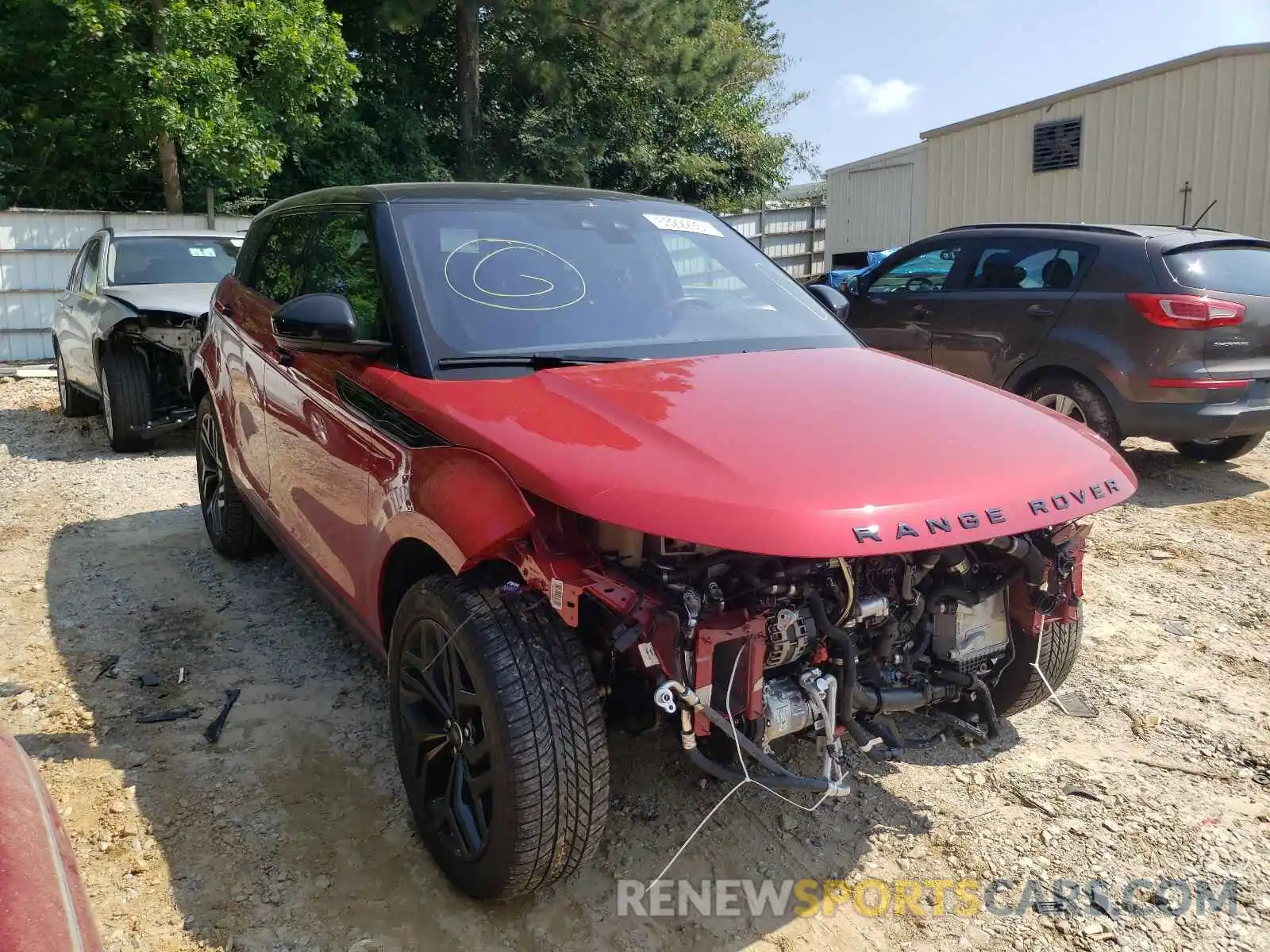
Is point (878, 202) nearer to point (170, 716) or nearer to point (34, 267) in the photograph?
point (34, 267)

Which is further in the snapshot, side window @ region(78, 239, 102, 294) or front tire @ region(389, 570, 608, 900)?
side window @ region(78, 239, 102, 294)

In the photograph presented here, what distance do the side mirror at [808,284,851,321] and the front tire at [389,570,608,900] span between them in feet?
6.71

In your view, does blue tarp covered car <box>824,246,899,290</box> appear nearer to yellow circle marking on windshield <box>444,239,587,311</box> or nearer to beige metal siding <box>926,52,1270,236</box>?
beige metal siding <box>926,52,1270,236</box>

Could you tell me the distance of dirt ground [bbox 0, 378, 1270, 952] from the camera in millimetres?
2453

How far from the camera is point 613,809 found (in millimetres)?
2904

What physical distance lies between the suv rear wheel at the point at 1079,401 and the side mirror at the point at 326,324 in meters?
4.55

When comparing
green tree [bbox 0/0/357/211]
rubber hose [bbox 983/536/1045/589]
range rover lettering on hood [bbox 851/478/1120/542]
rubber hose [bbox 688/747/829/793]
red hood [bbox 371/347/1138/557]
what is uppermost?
green tree [bbox 0/0/357/211]

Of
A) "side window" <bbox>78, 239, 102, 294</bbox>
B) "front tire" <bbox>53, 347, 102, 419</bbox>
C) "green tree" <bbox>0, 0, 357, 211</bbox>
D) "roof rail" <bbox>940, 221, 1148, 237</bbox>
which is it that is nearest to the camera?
"roof rail" <bbox>940, 221, 1148, 237</bbox>

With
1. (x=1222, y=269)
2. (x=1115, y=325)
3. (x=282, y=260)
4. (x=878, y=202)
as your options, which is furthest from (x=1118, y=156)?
(x=282, y=260)

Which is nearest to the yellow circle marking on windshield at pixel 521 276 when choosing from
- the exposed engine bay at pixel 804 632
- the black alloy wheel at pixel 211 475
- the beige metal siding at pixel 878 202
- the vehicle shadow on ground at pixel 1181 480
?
the exposed engine bay at pixel 804 632

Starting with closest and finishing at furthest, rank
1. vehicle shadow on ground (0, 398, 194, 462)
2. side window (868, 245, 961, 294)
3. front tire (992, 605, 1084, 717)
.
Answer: front tire (992, 605, 1084, 717)
side window (868, 245, 961, 294)
vehicle shadow on ground (0, 398, 194, 462)

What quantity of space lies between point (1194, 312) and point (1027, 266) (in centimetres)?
123

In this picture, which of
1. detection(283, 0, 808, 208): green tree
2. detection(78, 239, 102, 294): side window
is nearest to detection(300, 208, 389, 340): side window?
detection(78, 239, 102, 294): side window

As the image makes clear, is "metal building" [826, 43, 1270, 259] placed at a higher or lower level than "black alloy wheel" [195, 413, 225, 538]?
higher
